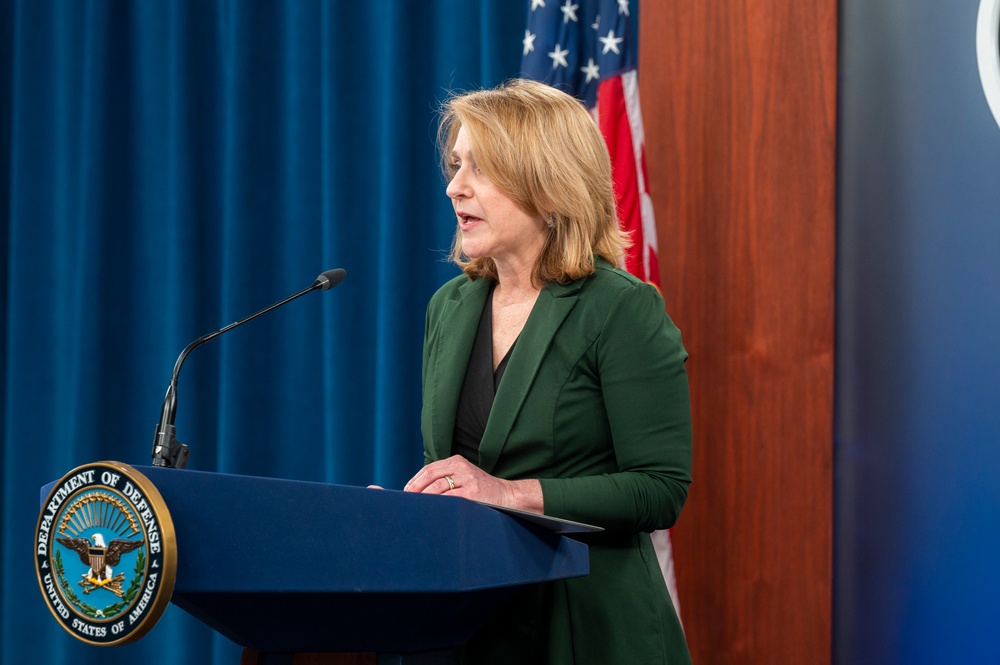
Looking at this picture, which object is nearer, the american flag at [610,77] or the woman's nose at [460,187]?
the woman's nose at [460,187]

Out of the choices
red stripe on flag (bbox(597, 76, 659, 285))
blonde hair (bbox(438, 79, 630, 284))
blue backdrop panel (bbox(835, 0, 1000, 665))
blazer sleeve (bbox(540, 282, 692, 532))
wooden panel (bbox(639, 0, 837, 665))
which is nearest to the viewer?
blazer sleeve (bbox(540, 282, 692, 532))

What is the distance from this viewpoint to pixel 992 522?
2113mm

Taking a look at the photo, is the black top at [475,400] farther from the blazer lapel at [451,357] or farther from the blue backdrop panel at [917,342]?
the blue backdrop panel at [917,342]

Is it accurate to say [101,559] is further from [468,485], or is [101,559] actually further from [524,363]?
[524,363]

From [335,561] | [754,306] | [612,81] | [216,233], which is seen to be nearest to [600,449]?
[335,561]

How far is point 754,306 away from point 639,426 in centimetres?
109

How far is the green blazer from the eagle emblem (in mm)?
654

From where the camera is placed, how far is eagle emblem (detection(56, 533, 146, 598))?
35.7 inches

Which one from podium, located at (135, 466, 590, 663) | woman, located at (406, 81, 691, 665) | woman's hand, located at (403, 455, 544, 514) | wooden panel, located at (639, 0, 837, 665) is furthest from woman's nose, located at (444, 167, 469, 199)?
wooden panel, located at (639, 0, 837, 665)

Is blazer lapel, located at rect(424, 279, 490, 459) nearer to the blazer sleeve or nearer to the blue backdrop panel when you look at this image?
the blazer sleeve

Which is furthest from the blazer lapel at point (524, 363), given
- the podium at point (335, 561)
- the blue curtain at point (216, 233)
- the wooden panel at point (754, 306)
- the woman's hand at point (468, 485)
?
the blue curtain at point (216, 233)

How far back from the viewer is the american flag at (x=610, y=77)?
8.38 feet

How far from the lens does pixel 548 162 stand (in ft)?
5.33

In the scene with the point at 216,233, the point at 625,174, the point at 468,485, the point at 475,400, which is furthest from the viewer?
the point at 216,233
